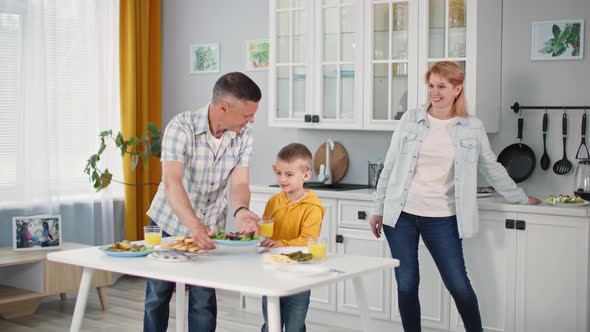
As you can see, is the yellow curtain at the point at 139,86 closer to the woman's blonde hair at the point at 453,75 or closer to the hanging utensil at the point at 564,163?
the woman's blonde hair at the point at 453,75

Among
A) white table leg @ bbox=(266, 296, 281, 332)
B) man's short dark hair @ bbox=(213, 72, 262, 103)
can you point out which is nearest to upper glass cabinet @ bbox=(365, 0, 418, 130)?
man's short dark hair @ bbox=(213, 72, 262, 103)

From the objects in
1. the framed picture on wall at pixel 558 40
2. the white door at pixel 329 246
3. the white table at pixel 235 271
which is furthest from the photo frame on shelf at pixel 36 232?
the framed picture on wall at pixel 558 40

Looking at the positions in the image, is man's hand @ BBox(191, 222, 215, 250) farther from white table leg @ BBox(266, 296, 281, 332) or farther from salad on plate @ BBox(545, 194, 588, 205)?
salad on plate @ BBox(545, 194, 588, 205)

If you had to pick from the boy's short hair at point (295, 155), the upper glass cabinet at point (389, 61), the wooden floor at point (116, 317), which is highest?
the upper glass cabinet at point (389, 61)

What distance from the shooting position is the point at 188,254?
117 inches

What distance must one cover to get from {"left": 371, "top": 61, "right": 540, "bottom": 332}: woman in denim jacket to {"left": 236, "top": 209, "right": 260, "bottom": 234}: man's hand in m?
0.93

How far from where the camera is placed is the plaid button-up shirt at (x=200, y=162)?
10.4 ft

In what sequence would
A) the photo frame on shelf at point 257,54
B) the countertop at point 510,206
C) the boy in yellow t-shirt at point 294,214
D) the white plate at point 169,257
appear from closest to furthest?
the white plate at point 169,257
the boy in yellow t-shirt at point 294,214
the countertop at point 510,206
the photo frame on shelf at point 257,54

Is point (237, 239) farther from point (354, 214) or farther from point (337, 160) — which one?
point (337, 160)

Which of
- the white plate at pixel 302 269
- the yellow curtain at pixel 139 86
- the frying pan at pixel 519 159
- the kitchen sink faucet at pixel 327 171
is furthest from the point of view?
the yellow curtain at pixel 139 86

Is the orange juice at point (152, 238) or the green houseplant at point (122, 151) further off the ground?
the green houseplant at point (122, 151)

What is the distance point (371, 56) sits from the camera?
474 centimetres

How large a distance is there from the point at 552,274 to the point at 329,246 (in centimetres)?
131

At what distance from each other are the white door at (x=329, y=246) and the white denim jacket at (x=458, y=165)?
758 mm
